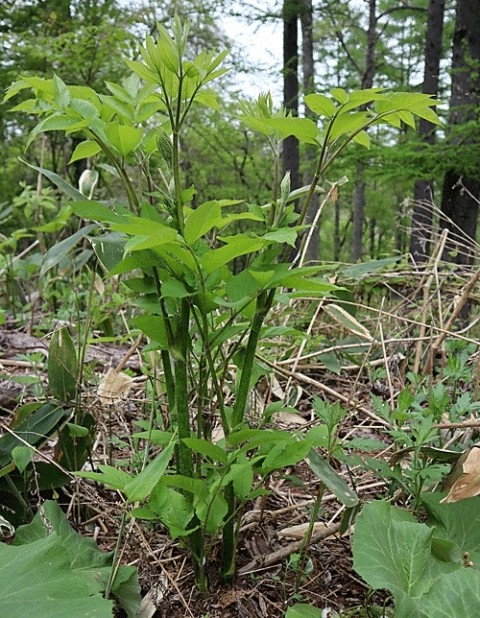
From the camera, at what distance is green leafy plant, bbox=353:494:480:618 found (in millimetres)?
626

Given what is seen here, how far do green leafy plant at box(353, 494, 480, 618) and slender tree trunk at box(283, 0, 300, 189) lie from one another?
20.2 ft

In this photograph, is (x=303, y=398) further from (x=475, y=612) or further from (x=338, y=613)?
(x=475, y=612)

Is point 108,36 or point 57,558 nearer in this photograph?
point 57,558

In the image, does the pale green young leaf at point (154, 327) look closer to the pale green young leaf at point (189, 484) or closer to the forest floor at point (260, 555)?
the pale green young leaf at point (189, 484)

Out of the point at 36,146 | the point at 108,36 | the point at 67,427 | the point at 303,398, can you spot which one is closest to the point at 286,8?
the point at 108,36

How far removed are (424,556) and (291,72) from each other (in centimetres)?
698

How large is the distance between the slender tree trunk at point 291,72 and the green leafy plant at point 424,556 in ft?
20.2

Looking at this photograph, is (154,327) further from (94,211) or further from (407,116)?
(407,116)

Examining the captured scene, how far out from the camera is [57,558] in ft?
2.21

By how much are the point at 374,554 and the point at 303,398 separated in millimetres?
902

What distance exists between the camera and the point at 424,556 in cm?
71

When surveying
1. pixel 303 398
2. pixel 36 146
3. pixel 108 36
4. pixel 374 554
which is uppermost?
pixel 108 36

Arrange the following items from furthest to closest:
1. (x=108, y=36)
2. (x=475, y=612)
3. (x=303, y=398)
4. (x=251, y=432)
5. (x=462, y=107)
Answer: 1. (x=108, y=36)
2. (x=462, y=107)
3. (x=303, y=398)
4. (x=251, y=432)
5. (x=475, y=612)

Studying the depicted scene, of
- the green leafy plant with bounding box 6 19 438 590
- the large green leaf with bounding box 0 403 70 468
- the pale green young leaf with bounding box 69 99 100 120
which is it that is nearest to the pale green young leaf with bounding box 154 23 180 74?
the green leafy plant with bounding box 6 19 438 590
